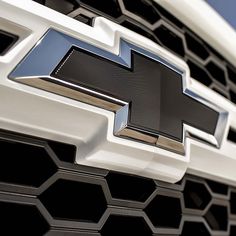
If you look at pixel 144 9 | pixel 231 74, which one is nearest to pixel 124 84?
pixel 144 9

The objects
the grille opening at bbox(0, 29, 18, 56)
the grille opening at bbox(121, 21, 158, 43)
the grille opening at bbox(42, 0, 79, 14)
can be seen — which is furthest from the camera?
the grille opening at bbox(121, 21, 158, 43)

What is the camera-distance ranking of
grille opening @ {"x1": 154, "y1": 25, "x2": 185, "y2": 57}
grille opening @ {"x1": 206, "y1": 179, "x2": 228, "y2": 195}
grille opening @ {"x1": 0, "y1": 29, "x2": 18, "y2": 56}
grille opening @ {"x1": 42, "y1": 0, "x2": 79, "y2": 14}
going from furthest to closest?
1. grille opening @ {"x1": 206, "y1": 179, "x2": 228, "y2": 195}
2. grille opening @ {"x1": 154, "y1": 25, "x2": 185, "y2": 57}
3. grille opening @ {"x1": 42, "y1": 0, "x2": 79, "y2": 14}
4. grille opening @ {"x1": 0, "y1": 29, "x2": 18, "y2": 56}

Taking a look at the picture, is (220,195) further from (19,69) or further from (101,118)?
(19,69)

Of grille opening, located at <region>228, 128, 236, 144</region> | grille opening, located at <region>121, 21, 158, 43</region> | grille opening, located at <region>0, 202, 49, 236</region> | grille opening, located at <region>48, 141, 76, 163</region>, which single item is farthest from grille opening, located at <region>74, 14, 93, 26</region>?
grille opening, located at <region>228, 128, 236, 144</region>

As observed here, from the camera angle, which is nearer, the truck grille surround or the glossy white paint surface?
the truck grille surround

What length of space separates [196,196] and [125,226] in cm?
31

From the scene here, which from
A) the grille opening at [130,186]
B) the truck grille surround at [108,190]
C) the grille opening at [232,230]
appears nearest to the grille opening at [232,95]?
the truck grille surround at [108,190]

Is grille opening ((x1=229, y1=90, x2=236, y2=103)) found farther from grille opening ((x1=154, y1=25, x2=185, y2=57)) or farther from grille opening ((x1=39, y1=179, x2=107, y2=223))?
grille opening ((x1=39, y1=179, x2=107, y2=223))

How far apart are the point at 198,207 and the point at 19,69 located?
2.16ft

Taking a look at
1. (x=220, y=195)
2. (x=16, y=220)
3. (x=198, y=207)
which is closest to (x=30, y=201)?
(x=16, y=220)

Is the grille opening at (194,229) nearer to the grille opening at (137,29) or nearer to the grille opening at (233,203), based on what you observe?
the grille opening at (233,203)

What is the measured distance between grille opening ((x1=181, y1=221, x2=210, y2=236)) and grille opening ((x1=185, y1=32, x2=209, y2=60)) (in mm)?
460

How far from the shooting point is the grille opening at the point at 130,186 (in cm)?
86

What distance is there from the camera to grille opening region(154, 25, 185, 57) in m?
1.05
